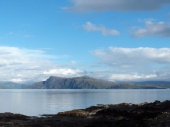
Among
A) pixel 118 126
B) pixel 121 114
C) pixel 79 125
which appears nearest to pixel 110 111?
pixel 121 114

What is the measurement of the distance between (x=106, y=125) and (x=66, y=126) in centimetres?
710

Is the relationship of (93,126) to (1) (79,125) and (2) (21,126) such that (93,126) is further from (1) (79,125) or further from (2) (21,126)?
(2) (21,126)

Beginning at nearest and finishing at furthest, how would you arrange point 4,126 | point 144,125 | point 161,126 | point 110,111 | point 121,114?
point 161,126 < point 144,125 < point 4,126 < point 121,114 < point 110,111

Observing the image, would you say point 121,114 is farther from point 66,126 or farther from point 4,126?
point 4,126

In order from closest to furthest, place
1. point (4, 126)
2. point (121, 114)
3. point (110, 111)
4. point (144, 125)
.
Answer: point (144, 125)
point (4, 126)
point (121, 114)
point (110, 111)

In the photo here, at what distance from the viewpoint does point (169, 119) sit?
161 feet

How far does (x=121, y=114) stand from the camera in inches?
2785

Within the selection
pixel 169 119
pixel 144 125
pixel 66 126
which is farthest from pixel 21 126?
pixel 169 119

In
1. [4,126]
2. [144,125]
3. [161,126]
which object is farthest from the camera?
[4,126]

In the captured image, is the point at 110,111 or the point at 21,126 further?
the point at 110,111

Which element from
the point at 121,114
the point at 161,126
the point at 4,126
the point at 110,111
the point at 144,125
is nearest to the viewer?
the point at 161,126

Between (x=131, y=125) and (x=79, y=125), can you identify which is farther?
(x=79, y=125)

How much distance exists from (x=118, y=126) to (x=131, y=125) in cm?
202

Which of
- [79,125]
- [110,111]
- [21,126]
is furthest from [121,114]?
[21,126]
